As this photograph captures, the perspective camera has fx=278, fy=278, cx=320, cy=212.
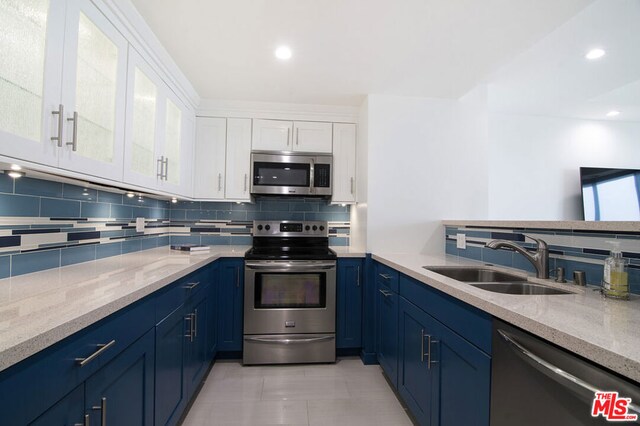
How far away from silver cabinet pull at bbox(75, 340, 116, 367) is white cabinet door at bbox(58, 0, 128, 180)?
2.23 feet

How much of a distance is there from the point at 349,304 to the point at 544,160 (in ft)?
9.50

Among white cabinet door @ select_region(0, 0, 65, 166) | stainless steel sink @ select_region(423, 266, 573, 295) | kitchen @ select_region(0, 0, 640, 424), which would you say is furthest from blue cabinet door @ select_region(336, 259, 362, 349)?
white cabinet door @ select_region(0, 0, 65, 166)

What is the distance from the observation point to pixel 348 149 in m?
2.72

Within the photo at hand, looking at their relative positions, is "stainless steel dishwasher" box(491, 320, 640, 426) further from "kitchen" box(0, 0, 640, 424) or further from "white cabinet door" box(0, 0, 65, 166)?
"white cabinet door" box(0, 0, 65, 166)

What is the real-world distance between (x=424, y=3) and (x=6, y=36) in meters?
1.69

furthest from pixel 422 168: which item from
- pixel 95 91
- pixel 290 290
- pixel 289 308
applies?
pixel 95 91

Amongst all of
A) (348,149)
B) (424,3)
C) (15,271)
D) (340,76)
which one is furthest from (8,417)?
(348,149)

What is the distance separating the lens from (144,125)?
5.56 feet

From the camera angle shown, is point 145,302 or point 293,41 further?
point 293,41

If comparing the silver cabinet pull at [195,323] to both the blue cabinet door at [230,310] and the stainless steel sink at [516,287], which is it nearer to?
the blue cabinet door at [230,310]

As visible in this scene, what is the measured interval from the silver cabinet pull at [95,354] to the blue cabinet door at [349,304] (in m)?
1.72

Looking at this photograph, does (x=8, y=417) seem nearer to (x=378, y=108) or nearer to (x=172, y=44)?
(x=172, y=44)

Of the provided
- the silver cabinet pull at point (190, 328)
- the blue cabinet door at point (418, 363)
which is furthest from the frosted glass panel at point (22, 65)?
the blue cabinet door at point (418, 363)

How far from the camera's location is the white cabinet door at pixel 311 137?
2668 millimetres
